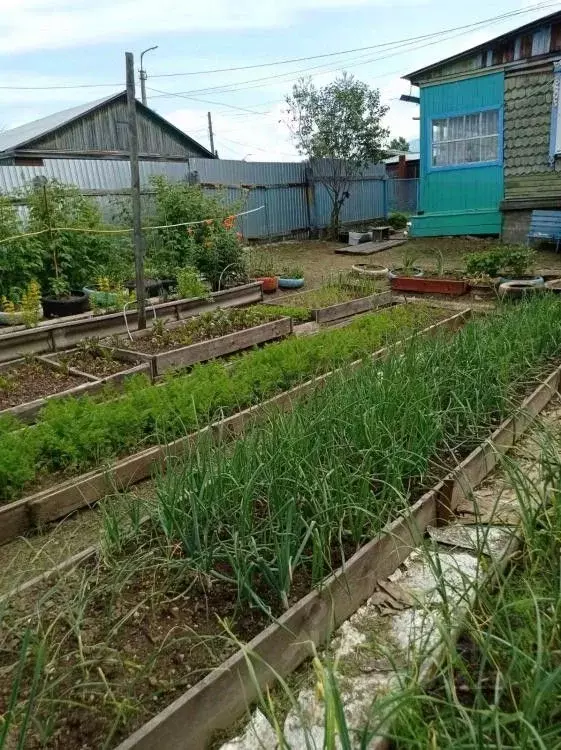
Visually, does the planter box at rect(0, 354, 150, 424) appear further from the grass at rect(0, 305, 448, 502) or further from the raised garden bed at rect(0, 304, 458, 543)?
the raised garden bed at rect(0, 304, 458, 543)

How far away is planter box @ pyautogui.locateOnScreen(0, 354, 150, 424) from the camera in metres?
3.76

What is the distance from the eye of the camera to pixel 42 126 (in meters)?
18.5

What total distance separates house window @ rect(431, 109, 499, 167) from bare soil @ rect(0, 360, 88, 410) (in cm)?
1005

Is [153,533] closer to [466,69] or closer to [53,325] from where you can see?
[53,325]

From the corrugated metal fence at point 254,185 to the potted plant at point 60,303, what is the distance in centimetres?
194

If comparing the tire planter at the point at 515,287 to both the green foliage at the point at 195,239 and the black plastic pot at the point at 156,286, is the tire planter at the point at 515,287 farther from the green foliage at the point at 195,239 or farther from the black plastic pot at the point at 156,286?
the black plastic pot at the point at 156,286

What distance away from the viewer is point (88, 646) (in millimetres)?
1747

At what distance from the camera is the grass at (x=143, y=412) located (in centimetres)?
298

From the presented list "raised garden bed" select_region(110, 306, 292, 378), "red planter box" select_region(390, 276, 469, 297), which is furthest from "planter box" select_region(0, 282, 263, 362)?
"red planter box" select_region(390, 276, 469, 297)

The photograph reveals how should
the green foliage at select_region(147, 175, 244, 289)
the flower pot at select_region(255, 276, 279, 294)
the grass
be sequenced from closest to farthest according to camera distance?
the grass → the green foliage at select_region(147, 175, 244, 289) → the flower pot at select_region(255, 276, 279, 294)

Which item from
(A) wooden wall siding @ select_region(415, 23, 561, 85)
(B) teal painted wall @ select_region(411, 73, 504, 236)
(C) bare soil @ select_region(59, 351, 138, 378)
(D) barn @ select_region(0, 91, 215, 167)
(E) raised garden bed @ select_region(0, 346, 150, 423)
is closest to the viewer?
(E) raised garden bed @ select_region(0, 346, 150, 423)

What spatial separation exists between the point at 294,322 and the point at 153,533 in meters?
4.41

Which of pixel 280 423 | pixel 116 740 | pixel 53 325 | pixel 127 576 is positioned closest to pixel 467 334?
pixel 280 423

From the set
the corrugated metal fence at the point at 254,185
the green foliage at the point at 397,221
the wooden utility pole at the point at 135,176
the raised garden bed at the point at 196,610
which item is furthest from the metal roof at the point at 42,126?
the raised garden bed at the point at 196,610
